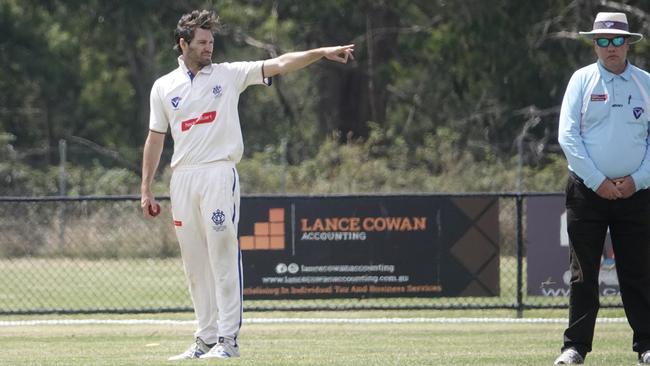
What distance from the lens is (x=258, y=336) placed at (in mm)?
12289

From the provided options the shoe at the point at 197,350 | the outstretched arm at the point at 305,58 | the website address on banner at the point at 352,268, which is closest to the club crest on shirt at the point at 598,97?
the outstretched arm at the point at 305,58

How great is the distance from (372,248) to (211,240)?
17.0 ft

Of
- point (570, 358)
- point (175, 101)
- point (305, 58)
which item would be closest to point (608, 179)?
point (570, 358)

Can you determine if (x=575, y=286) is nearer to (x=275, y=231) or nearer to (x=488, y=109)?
(x=275, y=231)

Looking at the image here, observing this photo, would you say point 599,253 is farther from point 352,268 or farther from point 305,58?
point 352,268

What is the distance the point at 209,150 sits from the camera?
29.5ft

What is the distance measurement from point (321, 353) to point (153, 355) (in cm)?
123

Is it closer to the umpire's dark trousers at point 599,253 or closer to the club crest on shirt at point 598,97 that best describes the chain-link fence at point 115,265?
the umpire's dark trousers at point 599,253

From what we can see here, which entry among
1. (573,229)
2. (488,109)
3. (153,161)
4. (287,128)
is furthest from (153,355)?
(287,128)

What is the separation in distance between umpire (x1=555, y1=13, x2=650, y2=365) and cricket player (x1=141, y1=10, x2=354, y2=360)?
5.36ft

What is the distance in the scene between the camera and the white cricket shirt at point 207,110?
29.6 feet

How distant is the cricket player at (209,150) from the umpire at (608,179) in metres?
1.63

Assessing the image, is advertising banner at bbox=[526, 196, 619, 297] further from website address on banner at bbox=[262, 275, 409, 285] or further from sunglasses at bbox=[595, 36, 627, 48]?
sunglasses at bbox=[595, 36, 627, 48]

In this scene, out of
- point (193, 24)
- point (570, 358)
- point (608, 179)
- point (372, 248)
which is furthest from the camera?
point (372, 248)
